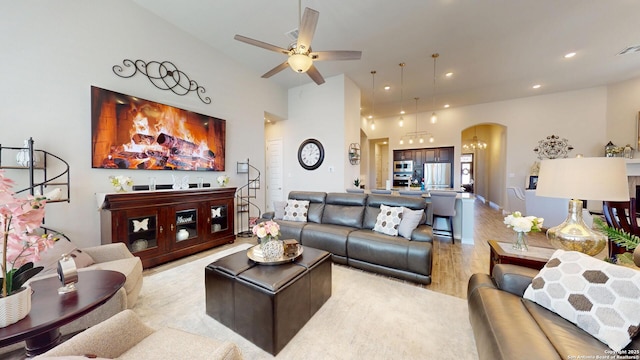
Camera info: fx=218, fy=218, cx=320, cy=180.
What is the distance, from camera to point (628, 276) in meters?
1.07

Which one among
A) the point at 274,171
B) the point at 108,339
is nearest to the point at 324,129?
the point at 274,171

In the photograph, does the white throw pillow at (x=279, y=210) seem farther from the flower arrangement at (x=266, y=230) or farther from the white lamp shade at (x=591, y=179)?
the white lamp shade at (x=591, y=179)

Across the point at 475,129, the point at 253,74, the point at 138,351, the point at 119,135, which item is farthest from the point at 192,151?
the point at 475,129

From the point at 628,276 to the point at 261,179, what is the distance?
5.02 meters

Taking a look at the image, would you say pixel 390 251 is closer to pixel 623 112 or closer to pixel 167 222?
pixel 167 222

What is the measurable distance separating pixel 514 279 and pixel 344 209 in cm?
224

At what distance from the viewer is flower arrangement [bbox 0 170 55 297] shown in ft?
2.93

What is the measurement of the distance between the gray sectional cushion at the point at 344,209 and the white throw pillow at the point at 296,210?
1.06 ft

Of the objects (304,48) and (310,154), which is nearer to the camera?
(304,48)

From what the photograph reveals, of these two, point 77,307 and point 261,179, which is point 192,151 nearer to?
point 261,179

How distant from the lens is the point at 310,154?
17.8ft

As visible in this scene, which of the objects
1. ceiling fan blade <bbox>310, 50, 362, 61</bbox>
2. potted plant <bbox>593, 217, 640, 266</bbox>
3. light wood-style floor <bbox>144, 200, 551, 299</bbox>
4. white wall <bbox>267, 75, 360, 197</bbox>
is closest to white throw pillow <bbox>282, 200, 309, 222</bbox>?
light wood-style floor <bbox>144, 200, 551, 299</bbox>

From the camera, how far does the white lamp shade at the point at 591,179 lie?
1.39m

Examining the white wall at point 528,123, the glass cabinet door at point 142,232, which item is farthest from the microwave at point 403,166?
the glass cabinet door at point 142,232
